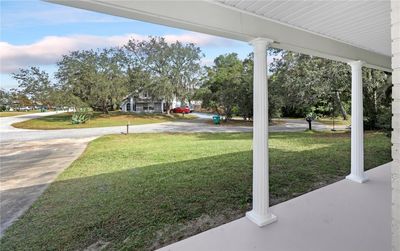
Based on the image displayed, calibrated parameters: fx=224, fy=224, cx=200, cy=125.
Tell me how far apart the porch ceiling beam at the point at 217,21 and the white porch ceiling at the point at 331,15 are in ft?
0.21

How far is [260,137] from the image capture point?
220 centimetres

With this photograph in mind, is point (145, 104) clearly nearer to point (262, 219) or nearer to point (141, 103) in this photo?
point (141, 103)

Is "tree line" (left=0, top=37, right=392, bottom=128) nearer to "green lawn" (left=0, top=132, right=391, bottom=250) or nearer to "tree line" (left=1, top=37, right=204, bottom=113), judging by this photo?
"tree line" (left=1, top=37, right=204, bottom=113)

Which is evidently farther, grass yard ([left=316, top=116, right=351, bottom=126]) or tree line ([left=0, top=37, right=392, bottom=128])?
grass yard ([left=316, top=116, right=351, bottom=126])

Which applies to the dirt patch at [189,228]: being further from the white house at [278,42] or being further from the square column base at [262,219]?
the square column base at [262,219]

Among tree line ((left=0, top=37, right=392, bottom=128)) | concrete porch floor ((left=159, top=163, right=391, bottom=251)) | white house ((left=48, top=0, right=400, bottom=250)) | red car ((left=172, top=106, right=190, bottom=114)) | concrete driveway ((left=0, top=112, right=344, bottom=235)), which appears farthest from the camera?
red car ((left=172, top=106, right=190, bottom=114))

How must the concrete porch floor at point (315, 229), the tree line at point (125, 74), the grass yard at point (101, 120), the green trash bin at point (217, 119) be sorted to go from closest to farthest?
the concrete porch floor at point (315, 229) < the grass yard at point (101, 120) < the tree line at point (125, 74) < the green trash bin at point (217, 119)

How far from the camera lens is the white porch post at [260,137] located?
7.07 ft

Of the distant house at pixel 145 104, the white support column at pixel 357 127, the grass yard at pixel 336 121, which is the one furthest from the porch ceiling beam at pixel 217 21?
the distant house at pixel 145 104

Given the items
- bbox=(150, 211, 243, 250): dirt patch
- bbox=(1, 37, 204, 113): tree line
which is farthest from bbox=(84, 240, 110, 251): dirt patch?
bbox=(1, 37, 204, 113): tree line

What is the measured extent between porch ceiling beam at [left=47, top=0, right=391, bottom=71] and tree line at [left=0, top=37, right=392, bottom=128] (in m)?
5.16

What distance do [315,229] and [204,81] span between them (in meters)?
9.74

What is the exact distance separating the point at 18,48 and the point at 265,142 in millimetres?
3587

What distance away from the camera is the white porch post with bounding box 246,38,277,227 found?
2.15m
